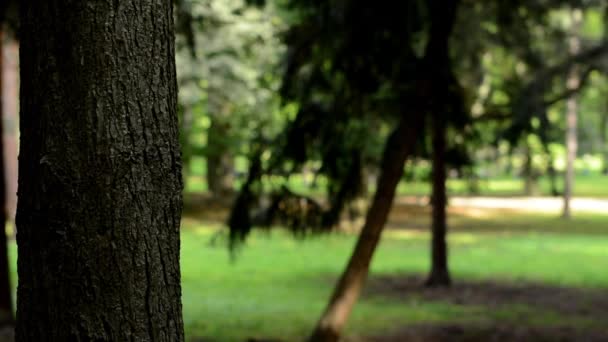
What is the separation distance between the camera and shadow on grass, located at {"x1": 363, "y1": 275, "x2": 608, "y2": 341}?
1177 cm

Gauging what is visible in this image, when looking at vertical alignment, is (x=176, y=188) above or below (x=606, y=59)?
below

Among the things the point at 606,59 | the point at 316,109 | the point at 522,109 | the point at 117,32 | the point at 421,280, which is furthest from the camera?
the point at 421,280

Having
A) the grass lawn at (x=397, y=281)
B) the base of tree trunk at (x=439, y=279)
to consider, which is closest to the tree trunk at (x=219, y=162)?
the grass lawn at (x=397, y=281)

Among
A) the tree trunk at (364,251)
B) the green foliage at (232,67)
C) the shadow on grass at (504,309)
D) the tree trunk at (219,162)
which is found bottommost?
the shadow on grass at (504,309)

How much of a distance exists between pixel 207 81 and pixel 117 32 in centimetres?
2575

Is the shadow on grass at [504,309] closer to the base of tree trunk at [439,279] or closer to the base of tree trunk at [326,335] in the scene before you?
the base of tree trunk at [439,279]

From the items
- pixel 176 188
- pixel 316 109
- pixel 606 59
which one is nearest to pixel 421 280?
pixel 606 59

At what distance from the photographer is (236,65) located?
93.9 feet

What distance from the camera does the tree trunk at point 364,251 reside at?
34.5ft

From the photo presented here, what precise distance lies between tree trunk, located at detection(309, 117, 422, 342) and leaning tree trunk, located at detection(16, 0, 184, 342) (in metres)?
7.60

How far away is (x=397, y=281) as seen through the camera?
18.5 m

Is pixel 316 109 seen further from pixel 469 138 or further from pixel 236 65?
pixel 236 65

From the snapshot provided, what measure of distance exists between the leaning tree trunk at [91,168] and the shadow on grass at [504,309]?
8.82m

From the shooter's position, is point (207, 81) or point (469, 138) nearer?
point (469, 138)
